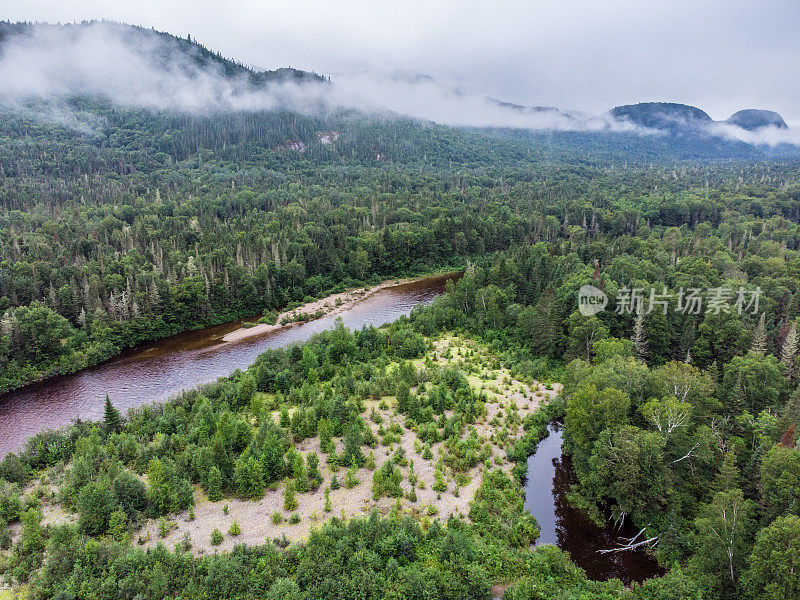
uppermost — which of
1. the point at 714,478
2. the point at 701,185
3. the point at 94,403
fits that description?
the point at 701,185

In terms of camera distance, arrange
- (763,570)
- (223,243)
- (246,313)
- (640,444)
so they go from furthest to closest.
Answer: (223,243) < (246,313) < (640,444) < (763,570)

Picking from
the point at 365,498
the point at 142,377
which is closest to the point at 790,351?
the point at 365,498

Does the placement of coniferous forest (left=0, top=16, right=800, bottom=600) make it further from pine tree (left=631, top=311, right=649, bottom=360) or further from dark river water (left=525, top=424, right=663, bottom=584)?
dark river water (left=525, top=424, right=663, bottom=584)

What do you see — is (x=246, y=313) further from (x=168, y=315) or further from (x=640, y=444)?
(x=640, y=444)

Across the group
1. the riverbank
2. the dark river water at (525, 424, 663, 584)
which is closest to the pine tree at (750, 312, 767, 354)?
the dark river water at (525, 424, 663, 584)

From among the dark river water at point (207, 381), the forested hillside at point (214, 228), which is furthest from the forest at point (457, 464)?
the forested hillside at point (214, 228)

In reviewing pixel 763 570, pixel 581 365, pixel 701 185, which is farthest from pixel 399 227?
pixel 701 185

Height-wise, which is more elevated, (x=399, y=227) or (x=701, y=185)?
(x=701, y=185)
